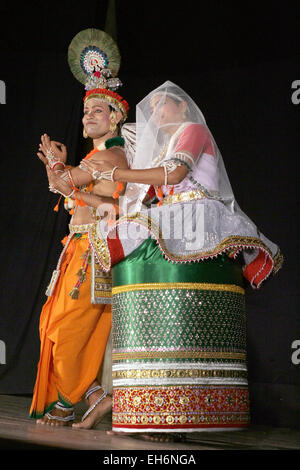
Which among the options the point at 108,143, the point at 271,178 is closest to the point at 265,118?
the point at 271,178

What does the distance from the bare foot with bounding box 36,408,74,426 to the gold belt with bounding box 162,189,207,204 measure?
3.81ft

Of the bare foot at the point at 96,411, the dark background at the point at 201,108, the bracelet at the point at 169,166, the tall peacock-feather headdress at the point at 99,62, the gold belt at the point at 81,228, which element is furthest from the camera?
the dark background at the point at 201,108

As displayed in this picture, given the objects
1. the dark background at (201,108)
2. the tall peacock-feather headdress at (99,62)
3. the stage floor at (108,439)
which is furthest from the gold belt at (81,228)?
the dark background at (201,108)

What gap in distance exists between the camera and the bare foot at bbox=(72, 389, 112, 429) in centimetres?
283

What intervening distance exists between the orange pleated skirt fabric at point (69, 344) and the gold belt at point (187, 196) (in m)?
0.72

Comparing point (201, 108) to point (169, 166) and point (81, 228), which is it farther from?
point (169, 166)

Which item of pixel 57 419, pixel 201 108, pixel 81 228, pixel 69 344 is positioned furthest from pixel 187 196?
pixel 201 108

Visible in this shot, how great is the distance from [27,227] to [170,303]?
93.4 inches

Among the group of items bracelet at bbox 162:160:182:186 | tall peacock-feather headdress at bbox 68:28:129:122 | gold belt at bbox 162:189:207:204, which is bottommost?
gold belt at bbox 162:189:207:204

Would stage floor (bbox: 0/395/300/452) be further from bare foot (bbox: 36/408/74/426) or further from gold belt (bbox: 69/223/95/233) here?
gold belt (bbox: 69/223/95/233)

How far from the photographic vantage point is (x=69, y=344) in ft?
9.61

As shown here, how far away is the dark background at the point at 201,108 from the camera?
353 cm

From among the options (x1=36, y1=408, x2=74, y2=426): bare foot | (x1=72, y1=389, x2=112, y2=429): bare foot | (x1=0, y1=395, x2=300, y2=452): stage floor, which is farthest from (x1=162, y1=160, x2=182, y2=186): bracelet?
(x1=36, y1=408, x2=74, y2=426): bare foot

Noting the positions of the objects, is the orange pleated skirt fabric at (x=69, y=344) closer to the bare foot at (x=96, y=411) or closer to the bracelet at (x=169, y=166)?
the bare foot at (x=96, y=411)
